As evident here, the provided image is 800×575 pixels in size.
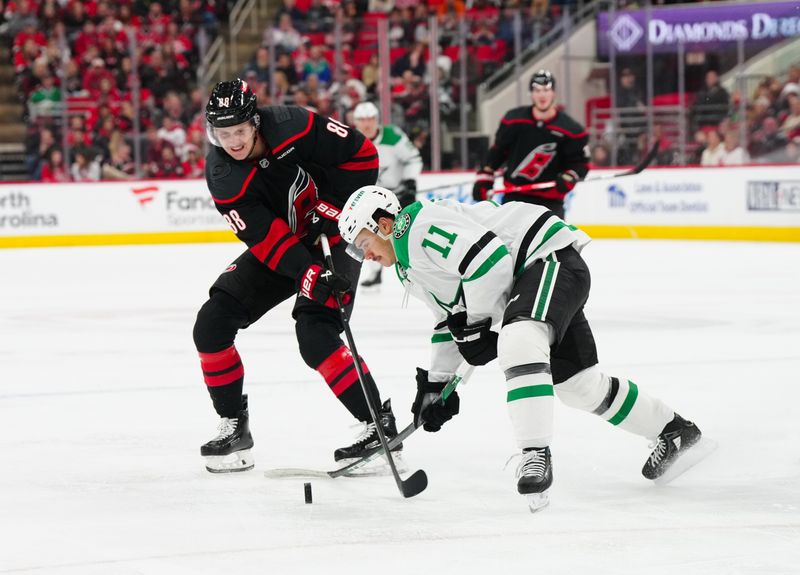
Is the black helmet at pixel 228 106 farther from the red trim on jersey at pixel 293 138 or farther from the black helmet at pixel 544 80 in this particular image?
the black helmet at pixel 544 80

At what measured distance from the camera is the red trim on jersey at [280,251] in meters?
3.07

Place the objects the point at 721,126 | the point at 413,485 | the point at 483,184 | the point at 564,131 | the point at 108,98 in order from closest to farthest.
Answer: the point at 413,485 → the point at 564,131 → the point at 483,184 → the point at 721,126 → the point at 108,98

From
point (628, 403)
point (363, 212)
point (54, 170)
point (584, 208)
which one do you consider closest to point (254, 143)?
point (363, 212)

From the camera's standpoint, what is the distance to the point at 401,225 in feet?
8.81

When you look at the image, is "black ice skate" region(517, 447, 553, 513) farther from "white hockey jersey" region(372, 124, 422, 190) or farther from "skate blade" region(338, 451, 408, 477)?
"white hockey jersey" region(372, 124, 422, 190)

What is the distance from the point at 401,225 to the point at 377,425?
56 centimetres

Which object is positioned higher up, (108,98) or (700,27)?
(700,27)

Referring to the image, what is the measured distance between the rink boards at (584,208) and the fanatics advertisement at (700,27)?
55.3 inches

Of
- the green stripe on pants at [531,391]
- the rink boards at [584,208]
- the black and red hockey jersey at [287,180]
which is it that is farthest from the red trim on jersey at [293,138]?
the rink boards at [584,208]

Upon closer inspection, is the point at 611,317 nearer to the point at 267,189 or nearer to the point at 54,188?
the point at 267,189

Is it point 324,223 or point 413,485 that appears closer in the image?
point 413,485

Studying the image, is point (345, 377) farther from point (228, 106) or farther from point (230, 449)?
point (228, 106)

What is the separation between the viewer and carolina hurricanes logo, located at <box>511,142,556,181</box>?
658 cm

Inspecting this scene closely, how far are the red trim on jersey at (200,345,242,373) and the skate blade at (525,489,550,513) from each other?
954 millimetres
